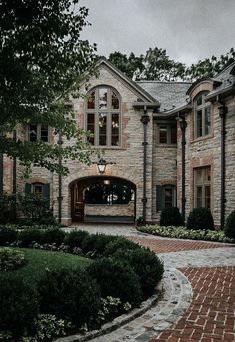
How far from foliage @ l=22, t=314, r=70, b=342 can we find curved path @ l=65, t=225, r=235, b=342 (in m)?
0.44

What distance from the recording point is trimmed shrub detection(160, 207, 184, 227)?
1800 centimetres

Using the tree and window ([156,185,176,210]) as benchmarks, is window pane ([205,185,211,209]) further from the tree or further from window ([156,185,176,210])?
the tree

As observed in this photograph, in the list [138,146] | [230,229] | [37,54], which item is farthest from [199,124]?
[37,54]

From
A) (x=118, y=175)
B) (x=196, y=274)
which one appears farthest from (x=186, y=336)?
(x=118, y=175)

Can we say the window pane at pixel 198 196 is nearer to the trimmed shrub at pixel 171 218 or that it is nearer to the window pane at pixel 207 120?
the trimmed shrub at pixel 171 218

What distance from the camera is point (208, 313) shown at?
555 centimetres

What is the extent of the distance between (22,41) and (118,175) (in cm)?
1438

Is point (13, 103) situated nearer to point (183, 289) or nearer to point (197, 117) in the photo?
point (183, 289)

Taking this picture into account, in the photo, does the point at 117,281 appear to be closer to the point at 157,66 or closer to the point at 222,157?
the point at 222,157

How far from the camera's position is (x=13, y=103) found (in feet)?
22.9

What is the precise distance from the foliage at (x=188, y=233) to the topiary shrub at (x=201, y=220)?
0.41m

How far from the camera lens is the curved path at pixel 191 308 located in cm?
470

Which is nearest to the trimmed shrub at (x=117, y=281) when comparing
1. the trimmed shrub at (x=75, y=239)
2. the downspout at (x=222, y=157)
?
the trimmed shrub at (x=75, y=239)

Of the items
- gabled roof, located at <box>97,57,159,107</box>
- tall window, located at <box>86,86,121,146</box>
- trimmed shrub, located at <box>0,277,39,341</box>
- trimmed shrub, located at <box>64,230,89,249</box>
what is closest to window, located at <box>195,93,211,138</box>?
gabled roof, located at <box>97,57,159,107</box>
